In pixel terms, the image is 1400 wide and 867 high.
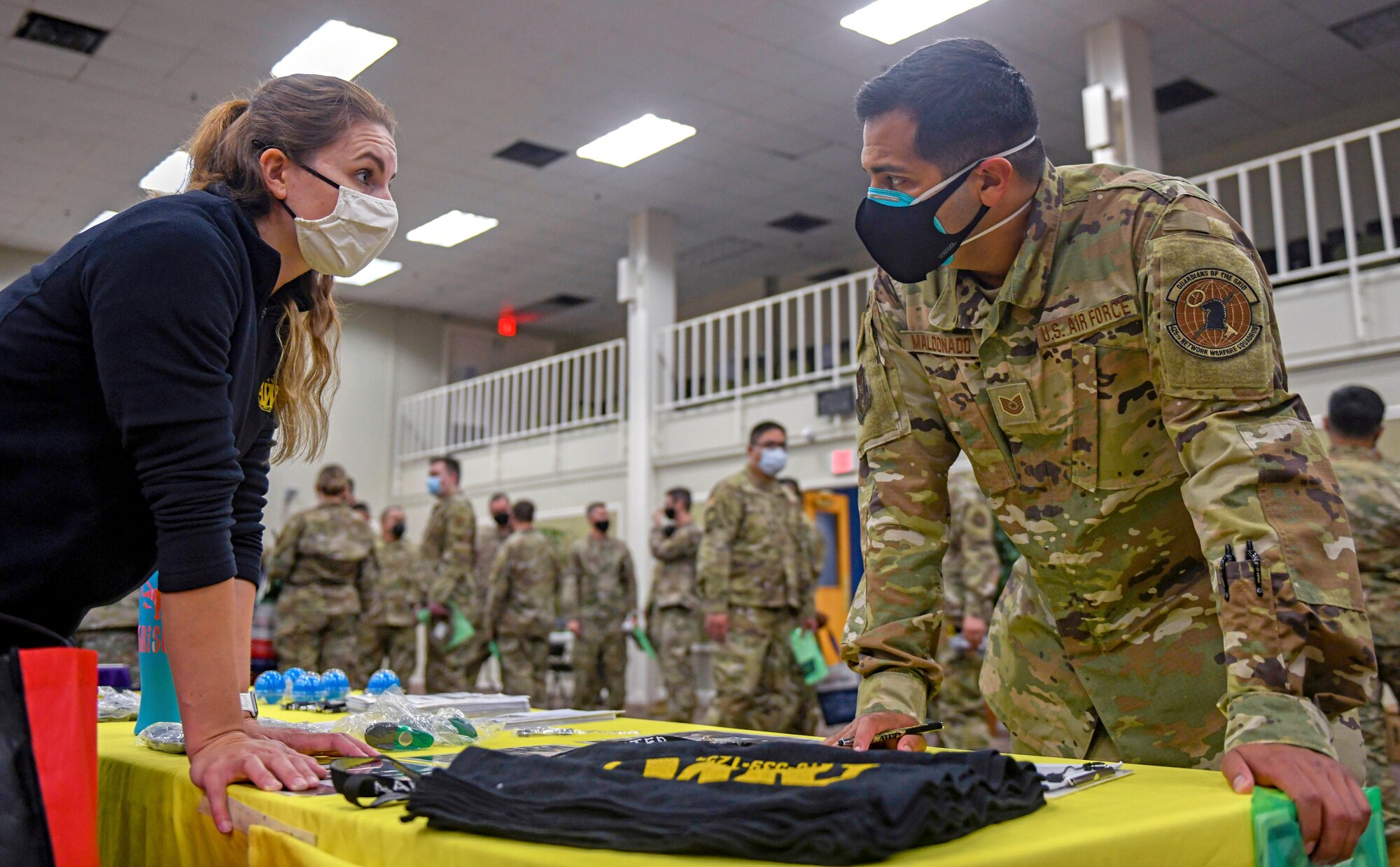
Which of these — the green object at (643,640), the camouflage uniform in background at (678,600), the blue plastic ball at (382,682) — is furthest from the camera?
the green object at (643,640)

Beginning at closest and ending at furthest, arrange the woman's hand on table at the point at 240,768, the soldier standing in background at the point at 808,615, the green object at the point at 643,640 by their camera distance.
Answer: the woman's hand on table at the point at 240,768 < the soldier standing in background at the point at 808,615 < the green object at the point at 643,640

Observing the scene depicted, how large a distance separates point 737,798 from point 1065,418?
0.85 metres

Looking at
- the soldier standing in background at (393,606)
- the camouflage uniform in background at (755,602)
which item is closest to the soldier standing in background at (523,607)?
the soldier standing in background at (393,606)

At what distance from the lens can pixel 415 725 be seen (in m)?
1.29

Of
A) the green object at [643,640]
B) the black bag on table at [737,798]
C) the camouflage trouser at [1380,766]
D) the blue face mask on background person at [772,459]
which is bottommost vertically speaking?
the camouflage trouser at [1380,766]

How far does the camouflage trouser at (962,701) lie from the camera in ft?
15.5

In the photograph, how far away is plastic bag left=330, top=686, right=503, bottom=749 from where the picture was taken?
4.15ft

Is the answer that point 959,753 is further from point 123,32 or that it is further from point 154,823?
point 123,32

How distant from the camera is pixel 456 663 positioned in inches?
291

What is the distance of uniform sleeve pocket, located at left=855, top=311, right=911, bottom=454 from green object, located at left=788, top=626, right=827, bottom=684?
12.5ft

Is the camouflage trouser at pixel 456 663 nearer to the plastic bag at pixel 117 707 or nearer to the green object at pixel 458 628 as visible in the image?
A: the green object at pixel 458 628

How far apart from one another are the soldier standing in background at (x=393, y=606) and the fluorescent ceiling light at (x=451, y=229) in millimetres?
3712

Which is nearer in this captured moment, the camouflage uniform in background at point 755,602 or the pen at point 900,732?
the pen at point 900,732

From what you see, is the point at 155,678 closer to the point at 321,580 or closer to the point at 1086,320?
the point at 1086,320
